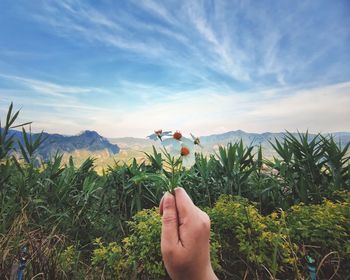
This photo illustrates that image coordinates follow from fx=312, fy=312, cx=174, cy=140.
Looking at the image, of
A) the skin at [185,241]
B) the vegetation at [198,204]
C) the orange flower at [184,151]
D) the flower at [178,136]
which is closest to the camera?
the skin at [185,241]

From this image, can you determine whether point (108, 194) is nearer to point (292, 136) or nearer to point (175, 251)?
point (292, 136)

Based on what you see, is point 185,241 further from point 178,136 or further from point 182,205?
point 178,136

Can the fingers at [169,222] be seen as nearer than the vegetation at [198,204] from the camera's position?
Yes

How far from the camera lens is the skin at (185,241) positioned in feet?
2.00

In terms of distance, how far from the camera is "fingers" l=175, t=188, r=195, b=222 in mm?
661

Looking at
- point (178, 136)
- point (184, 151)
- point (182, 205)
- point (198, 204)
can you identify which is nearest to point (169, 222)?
point (182, 205)

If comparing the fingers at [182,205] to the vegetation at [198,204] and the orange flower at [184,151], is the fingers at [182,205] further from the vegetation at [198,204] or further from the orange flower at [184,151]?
the vegetation at [198,204]

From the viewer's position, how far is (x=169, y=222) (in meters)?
0.66

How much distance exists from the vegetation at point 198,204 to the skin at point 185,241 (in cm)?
195

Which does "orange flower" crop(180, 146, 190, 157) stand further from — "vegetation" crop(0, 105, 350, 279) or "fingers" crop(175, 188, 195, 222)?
"vegetation" crop(0, 105, 350, 279)

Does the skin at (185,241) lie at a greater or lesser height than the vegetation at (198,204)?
greater

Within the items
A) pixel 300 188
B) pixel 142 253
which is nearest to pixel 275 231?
pixel 300 188

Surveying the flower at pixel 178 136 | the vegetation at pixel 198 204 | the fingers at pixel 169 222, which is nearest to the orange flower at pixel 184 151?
the flower at pixel 178 136

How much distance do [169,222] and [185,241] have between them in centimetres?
6
